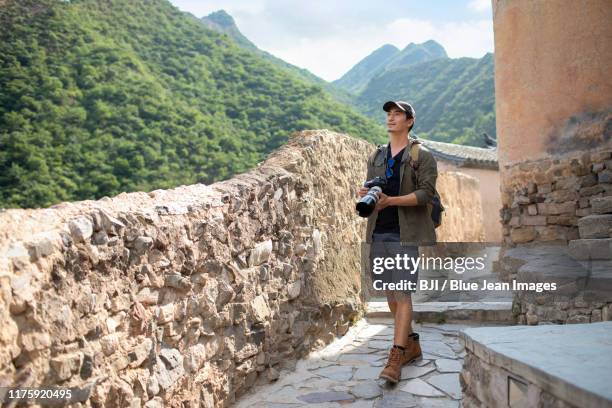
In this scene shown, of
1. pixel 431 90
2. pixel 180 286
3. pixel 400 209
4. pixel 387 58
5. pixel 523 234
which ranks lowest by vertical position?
pixel 180 286

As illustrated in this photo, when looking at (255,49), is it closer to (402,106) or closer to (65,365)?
(402,106)

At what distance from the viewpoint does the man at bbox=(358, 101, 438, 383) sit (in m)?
3.02

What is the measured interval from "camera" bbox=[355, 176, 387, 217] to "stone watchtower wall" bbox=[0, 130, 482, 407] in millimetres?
754

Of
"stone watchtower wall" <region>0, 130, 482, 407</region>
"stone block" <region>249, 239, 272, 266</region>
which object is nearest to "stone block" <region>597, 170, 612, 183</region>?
"stone watchtower wall" <region>0, 130, 482, 407</region>

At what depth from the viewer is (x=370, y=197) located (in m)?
2.82

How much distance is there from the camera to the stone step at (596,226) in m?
4.05

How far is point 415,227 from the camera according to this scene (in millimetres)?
3070

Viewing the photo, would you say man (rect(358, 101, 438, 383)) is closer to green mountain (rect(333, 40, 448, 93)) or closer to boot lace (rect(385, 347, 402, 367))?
boot lace (rect(385, 347, 402, 367))

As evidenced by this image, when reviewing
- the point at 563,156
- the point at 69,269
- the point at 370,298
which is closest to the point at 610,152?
the point at 563,156

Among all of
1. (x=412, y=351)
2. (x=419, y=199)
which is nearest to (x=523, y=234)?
(x=412, y=351)

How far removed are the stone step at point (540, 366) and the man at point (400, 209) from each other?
0.66 meters

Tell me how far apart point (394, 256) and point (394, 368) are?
0.65 meters

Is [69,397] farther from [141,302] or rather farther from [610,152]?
[610,152]

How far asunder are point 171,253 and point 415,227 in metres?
1.42
